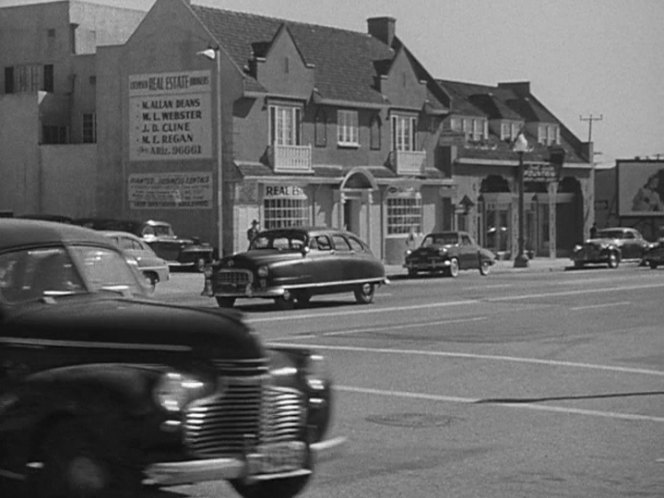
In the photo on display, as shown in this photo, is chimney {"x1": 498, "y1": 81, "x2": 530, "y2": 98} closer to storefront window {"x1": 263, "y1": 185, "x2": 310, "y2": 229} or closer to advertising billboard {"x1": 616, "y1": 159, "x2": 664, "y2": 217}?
advertising billboard {"x1": 616, "y1": 159, "x2": 664, "y2": 217}

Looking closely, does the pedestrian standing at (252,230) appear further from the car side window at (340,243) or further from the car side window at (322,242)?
the car side window at (322,242)

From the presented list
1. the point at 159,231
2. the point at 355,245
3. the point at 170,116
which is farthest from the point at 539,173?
the point at 355,245

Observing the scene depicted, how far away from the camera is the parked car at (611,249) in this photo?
189ft

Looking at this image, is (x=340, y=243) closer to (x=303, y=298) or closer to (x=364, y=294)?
(x=364, y=294)

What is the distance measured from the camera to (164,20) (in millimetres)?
52188

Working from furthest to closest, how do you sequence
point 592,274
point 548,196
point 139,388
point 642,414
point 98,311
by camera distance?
point 548,196, point 592,274, point 642,414, point 98,311, point 139,388

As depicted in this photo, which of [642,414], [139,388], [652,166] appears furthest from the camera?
[652,166]

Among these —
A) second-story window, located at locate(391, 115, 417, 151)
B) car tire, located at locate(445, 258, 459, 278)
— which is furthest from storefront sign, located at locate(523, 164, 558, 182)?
car tire, located at locate(445, 258, 459, 278)

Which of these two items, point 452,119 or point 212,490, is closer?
point 212,490

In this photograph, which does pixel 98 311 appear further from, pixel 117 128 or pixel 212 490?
pixel 117 128

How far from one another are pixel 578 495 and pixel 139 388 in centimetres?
347

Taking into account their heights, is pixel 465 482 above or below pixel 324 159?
below

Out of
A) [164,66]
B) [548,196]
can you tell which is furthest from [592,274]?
[548,196]

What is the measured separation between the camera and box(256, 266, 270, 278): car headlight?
2858 centimetres
